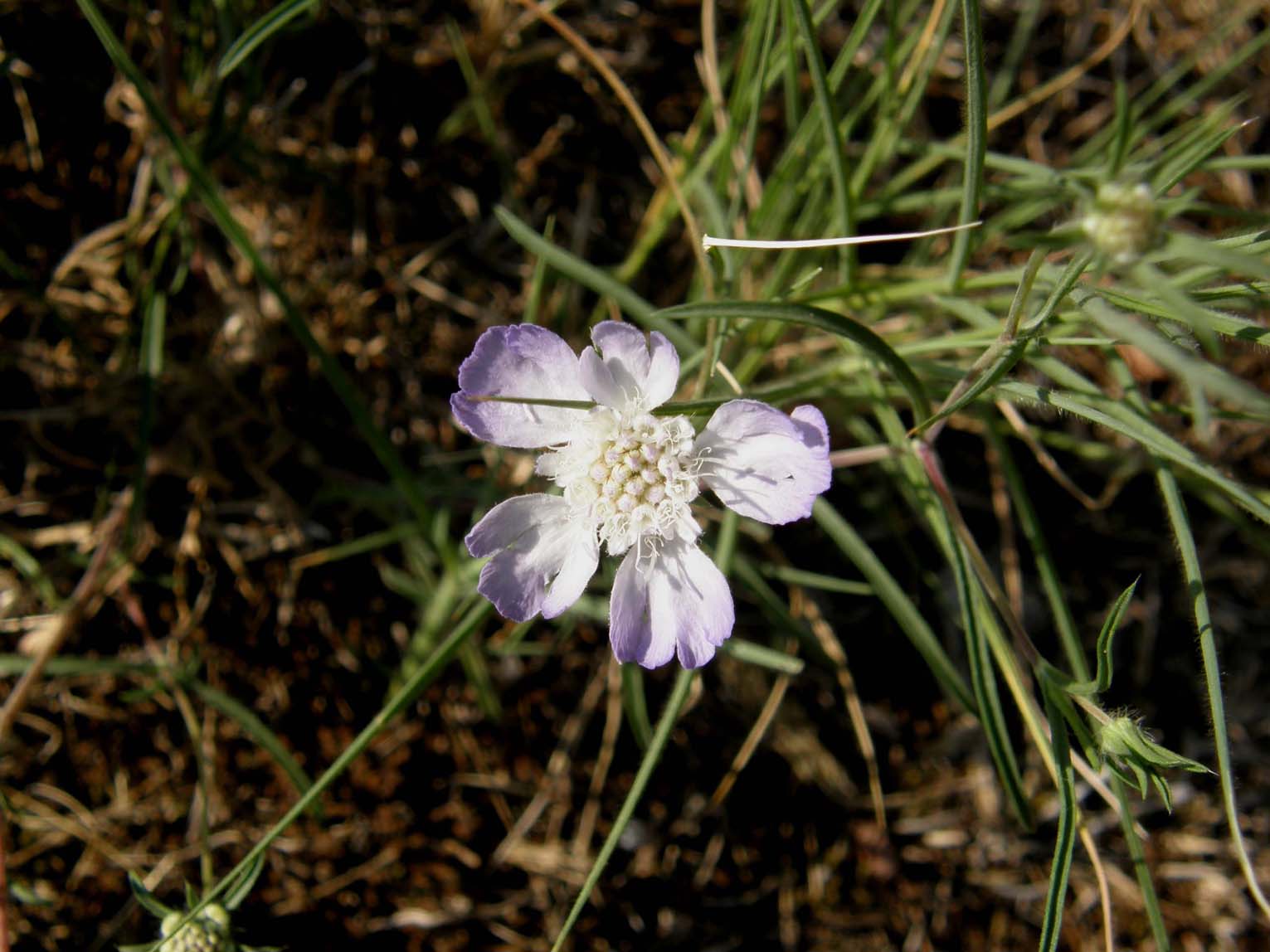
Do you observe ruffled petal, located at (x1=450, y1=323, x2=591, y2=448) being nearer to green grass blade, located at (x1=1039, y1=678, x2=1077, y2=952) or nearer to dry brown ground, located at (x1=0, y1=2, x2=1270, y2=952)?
dry brown ground, located at (x1=0, y1=2, x2=1270, y2=952)

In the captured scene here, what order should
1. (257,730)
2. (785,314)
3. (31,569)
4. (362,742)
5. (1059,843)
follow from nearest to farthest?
(785,314) < (1059,843) < (362,742) < (257,730) < (31,569)

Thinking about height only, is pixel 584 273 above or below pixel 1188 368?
below

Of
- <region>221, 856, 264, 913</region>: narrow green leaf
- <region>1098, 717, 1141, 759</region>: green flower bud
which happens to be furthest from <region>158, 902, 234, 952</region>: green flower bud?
<region>1098, 717, 1141, 759</region>: green flower bud

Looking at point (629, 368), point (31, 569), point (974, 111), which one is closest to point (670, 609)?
point (629, 368)

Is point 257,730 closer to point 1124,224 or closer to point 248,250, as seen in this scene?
point 248,250

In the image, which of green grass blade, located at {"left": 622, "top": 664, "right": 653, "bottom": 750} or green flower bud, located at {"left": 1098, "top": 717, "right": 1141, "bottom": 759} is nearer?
green flower bud, located at {"left": 1098, "top": 717, "right": 1141, "bottom": 759}

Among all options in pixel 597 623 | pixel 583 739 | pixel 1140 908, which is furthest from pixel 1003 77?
pixel 1140 908
